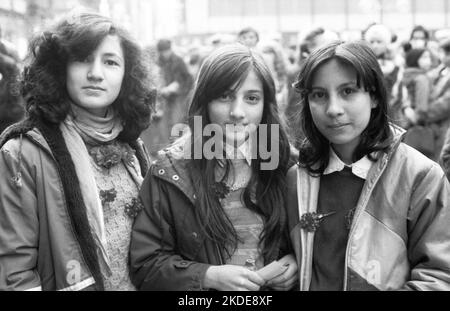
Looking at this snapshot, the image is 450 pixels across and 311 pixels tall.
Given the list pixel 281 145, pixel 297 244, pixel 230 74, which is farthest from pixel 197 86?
pixel 297 244

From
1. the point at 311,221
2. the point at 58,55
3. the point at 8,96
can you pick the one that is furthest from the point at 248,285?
the point at 8,96

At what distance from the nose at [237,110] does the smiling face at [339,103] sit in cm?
28

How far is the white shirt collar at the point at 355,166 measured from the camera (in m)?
2.18

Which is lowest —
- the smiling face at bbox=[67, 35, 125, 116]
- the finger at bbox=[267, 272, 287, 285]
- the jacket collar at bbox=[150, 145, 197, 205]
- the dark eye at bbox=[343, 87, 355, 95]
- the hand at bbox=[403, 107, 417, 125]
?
the finger at bbox=[267, 272, 287, 285]

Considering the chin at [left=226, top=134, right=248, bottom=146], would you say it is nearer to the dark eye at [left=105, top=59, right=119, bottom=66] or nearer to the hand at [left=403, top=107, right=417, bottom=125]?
the dark eye at [left=105, top=59, right=119, bottom=66]

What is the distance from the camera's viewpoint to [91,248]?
2156 mm

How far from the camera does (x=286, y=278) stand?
2.19 metres

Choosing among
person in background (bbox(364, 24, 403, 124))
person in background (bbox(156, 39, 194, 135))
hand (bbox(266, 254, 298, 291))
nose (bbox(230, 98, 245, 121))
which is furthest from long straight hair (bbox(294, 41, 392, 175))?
person in background (bbox(156, 39, 194, 135))

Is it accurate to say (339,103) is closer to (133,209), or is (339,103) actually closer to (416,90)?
(133,209)

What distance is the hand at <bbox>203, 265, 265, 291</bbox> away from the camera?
2.11 metres

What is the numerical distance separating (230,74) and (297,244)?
2.36ft

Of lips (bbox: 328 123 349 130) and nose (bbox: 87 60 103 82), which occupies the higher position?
nose (bbox: 87 60 103 82)

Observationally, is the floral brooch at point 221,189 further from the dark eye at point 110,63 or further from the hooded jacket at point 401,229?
the dark eye at point 110,63
